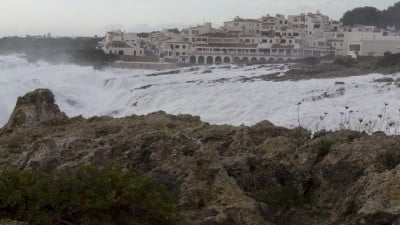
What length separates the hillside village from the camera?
60.5m

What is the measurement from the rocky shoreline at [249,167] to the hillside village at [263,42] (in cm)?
5000

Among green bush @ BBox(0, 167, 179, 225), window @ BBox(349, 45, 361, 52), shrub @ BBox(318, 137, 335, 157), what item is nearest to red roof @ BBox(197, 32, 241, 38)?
window @ BBox(349, 45, 361, 52)

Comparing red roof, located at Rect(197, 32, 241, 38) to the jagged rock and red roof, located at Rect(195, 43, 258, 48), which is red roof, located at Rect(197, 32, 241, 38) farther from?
the jagged rock

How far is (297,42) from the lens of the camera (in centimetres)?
6650

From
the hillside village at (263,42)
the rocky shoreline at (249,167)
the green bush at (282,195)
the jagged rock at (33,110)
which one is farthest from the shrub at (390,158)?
the hillside village at (263,42)

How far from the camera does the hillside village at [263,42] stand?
60.5 m

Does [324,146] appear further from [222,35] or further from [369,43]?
[222,35]

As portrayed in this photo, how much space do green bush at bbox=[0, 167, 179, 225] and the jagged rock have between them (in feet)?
15.5

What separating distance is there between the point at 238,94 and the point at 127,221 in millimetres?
20329

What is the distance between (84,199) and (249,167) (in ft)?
8.53

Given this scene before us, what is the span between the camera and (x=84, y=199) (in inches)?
187

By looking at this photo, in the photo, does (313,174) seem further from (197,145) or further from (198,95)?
(198,95)

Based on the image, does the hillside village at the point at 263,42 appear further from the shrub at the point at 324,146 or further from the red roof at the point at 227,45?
the shrub at the point at 324,146

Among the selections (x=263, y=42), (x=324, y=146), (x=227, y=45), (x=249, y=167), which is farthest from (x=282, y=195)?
(x=263, y=42)
